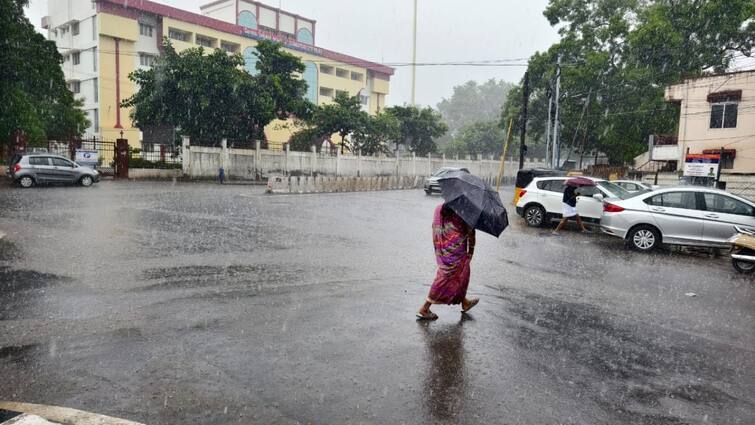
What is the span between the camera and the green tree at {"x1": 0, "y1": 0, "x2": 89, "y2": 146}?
77.2 ft

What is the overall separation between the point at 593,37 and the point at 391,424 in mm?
40246

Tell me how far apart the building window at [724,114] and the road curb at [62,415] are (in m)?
31.9

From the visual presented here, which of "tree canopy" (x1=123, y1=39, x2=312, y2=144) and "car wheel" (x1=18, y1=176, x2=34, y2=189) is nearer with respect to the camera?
"car wheel" (x1=18, y1=176, x2=34, y2=189)

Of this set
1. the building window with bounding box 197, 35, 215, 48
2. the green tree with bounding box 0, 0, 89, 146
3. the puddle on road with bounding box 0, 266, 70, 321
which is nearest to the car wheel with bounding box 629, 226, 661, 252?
the puddle on road with bounding box 0, 266, 70, 321

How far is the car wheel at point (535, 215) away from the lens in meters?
14.9

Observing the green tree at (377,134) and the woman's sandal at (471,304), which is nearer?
the woman's sandal at (471,304)

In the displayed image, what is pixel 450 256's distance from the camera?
5.59 meters

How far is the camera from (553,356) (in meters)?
4.68

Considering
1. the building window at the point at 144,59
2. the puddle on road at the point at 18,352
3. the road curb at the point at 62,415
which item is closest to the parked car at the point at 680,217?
the road curb at the point at 62,415

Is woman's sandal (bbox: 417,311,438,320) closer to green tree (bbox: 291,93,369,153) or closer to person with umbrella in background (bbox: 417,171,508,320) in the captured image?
person with umbrella in background (bbox: 417,171,508,320)

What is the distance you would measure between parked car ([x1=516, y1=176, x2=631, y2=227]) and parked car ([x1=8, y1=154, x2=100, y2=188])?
18.8 meters

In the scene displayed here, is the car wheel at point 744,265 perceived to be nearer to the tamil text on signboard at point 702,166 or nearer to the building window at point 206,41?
the tamil text on signboard at point 702,166

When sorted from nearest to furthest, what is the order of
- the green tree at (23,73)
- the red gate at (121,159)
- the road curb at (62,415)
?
the road curb at (62,415) → the green tree at (23,73) → the red gate at (121,159)

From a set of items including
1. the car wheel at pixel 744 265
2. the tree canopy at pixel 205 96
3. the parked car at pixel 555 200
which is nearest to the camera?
the car wheel at pixel 744 265
